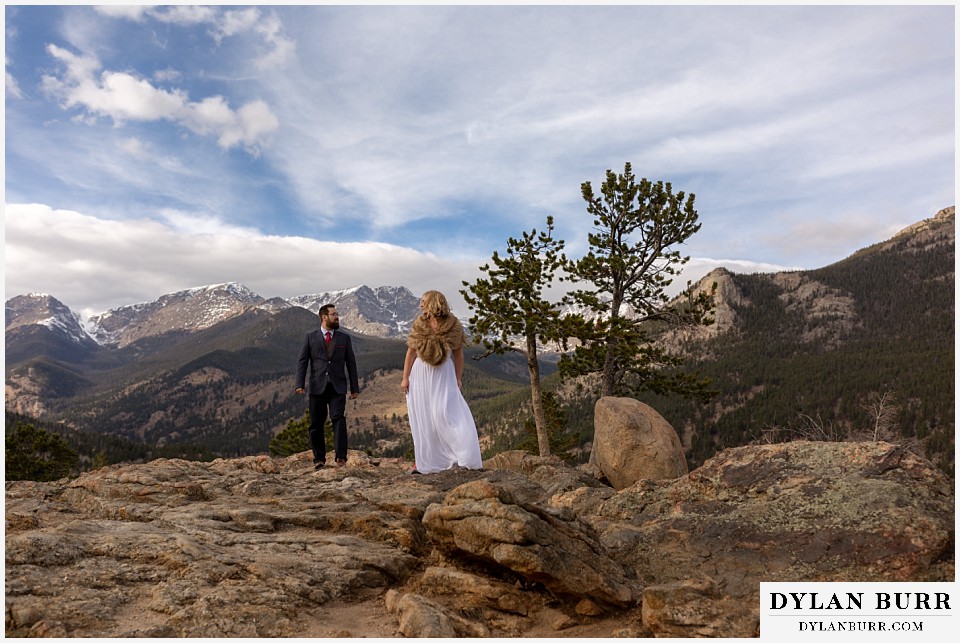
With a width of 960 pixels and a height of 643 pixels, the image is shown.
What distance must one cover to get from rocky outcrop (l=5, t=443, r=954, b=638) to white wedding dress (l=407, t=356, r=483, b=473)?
2.32m

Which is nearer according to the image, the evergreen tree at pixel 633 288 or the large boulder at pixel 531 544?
the large boulder at pixel 531 544

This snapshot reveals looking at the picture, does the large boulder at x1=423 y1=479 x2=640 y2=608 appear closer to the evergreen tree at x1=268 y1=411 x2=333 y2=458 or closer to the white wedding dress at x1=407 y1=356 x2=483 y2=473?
the white wedding dress at x1=407 y1=356 x2=483 y2=473

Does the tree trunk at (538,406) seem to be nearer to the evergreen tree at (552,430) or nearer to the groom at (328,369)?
the groom at (328,369)

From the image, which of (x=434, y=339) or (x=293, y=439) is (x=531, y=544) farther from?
(x=293, y=439)

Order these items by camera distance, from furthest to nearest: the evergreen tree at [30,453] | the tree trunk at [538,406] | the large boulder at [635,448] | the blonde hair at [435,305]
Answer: the evergreen tree at [30,453] → the tree trunk at [538,406] → the large boulder at [635,448] → the blonde hair at [435,305]

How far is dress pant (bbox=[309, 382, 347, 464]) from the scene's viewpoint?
11250 mm

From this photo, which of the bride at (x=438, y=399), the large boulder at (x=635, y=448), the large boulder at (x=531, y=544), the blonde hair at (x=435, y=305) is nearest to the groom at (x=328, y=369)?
the bride at (x=438, y=399)

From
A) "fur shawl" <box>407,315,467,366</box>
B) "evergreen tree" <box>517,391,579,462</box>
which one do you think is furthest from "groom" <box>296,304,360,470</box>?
"evergreen tree" <box>517,391,579,462</box>

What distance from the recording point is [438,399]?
31.8ft

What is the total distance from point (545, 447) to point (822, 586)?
16641 millimetres

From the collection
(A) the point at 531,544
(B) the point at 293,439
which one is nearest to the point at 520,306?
(A) the point at 531,544

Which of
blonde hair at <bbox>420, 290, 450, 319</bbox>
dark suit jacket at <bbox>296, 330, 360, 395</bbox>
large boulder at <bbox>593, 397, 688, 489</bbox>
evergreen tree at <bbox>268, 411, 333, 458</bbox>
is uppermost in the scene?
blonde hair at <bbox>420, 290, 450, 319</bbox>

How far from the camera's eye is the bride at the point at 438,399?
31.6 feet

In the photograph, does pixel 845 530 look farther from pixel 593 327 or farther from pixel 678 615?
pixel 593 327
